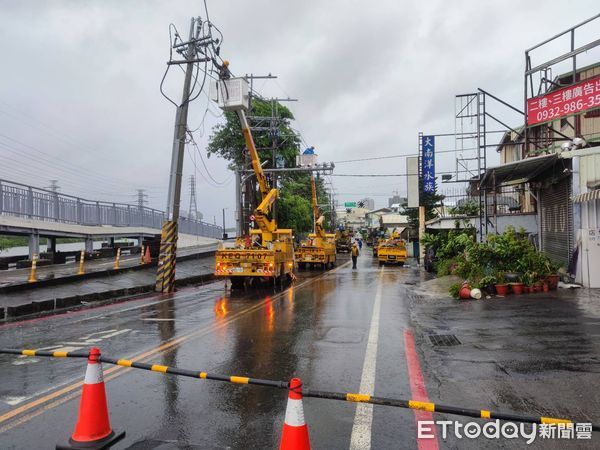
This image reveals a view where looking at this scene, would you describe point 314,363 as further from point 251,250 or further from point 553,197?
point 553,197

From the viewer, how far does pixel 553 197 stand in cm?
1664

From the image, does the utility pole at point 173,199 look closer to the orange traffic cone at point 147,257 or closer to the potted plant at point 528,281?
the orange traffic cone at point 147,257

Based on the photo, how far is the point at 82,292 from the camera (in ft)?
51.3

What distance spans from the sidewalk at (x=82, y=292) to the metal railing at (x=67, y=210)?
4.76 m

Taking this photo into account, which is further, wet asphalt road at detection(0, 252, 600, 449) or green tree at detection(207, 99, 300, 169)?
green tree at detection(207, 99, 300, 169)

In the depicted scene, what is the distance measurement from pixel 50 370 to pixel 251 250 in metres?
11.5

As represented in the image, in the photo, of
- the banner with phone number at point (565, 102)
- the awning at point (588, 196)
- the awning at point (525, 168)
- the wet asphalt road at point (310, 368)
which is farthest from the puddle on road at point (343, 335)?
the banner with phone number at point (565, 102)

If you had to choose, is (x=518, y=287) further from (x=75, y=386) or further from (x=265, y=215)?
(x=75, y=386)

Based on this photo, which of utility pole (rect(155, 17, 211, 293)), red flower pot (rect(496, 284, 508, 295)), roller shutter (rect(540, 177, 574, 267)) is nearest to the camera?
red flower pot (rect(496, 284, 508, 295))

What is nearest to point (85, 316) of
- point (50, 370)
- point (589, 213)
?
point (50, 370)

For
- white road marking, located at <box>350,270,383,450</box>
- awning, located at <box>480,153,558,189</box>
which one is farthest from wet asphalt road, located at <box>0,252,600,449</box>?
awning, located at <box>480,153,558,189</box>

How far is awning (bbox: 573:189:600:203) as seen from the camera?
11.3m

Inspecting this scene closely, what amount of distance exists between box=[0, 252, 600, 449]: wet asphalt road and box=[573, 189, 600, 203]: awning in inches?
99.3

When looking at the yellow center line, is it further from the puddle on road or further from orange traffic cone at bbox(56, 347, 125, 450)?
the puddle on road
